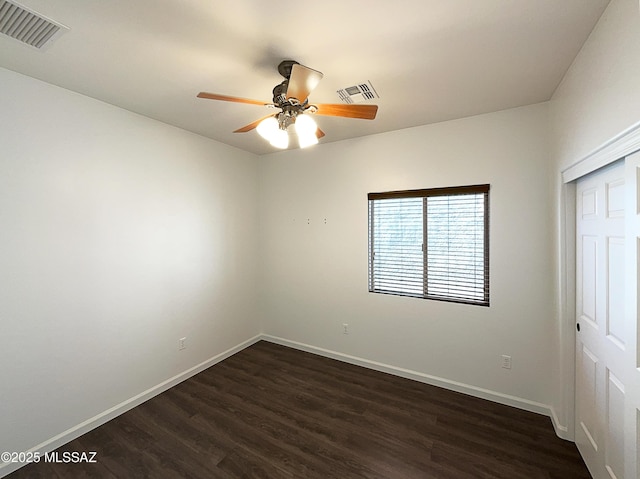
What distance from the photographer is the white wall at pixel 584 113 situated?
1.16 m

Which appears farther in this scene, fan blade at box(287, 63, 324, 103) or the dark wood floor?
the dark wood floor

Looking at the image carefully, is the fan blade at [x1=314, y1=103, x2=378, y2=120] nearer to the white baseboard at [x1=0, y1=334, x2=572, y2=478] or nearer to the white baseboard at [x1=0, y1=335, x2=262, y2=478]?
the white baseboard at [x1=0, y1=334, x2=572, y2=478]

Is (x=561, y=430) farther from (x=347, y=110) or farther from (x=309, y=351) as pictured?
(x=347, y=110)

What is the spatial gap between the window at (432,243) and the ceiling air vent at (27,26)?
272 cm

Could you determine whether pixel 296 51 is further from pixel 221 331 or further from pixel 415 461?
pixel 221 331

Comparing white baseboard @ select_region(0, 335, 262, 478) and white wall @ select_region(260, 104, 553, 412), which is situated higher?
white wall @ select_region(260, 104, 553, 412)

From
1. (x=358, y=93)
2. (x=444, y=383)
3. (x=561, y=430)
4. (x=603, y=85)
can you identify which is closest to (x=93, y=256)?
(x=358, y=93)

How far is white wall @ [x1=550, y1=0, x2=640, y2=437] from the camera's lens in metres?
1.16

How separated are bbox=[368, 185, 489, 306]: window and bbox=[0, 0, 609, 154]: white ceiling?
2.98ft

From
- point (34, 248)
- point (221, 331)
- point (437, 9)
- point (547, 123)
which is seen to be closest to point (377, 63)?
point (437, 9)

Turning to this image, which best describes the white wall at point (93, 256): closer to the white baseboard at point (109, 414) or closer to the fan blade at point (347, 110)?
the white baseboard at point (109, 414)

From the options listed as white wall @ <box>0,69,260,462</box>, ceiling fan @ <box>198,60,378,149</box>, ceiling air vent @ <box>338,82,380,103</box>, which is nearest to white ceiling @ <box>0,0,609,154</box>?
ceiling air vent @ <box>338,82,380,103</box>

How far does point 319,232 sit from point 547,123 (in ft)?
8.06

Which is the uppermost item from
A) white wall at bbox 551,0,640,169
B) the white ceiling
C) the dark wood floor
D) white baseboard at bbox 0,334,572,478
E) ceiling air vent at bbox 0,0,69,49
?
the white ceiling
